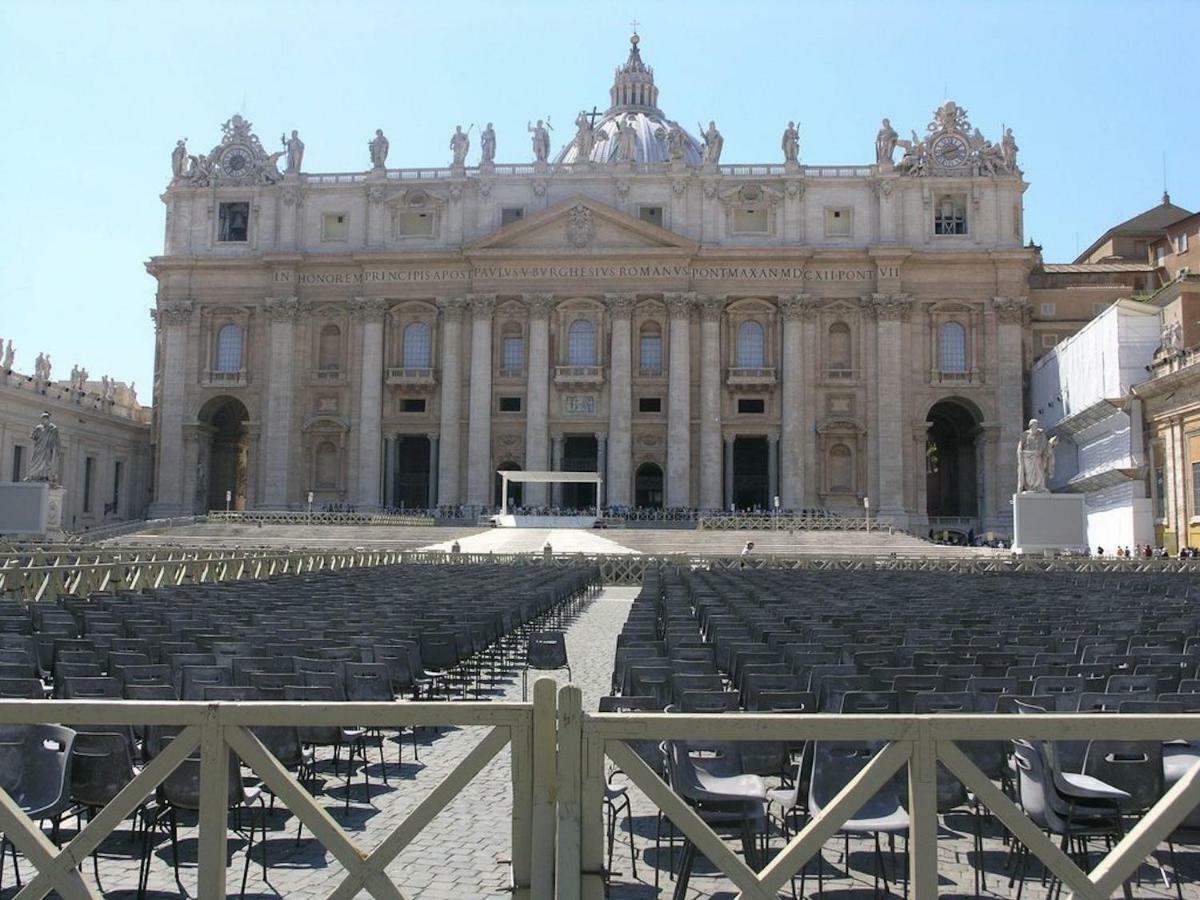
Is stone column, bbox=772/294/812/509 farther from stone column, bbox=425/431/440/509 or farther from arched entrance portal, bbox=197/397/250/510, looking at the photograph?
arched entrance portal, bbox=197/397/250/510

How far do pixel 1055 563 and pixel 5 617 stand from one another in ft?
112

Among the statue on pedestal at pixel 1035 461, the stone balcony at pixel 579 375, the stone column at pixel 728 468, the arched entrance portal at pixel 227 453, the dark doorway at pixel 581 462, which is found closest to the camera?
the statue on pedestal at pixel 1035 461

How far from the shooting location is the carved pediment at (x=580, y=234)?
66.0 m

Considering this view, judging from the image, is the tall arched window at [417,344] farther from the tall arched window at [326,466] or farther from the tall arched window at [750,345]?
the tall arched window at [750,345]

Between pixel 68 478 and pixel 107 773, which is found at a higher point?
pixel 68 478

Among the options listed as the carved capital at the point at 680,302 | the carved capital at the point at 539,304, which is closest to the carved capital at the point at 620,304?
the carved capital at the point at 680,302

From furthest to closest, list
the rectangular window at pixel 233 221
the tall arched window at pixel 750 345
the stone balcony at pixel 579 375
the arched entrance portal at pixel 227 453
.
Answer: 1. the arched entrance portal at pixel 227 453
2. the rectangular window at pixel 233 221
3. the tall arched window at pixel 750 345
4. the stone balcony at pixel 579 375

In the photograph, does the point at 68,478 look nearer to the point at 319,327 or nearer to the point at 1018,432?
the point at 319,327

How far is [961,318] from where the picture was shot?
67000mm

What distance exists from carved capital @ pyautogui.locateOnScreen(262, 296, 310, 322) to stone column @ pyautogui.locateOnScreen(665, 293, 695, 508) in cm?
2358

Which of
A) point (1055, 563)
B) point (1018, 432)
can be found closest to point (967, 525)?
point (1018, 432)

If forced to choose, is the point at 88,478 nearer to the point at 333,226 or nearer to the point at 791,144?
the point at 333,226

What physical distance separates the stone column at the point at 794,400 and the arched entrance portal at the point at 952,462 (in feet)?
28.3

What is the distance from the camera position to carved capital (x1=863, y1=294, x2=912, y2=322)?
66.0m
